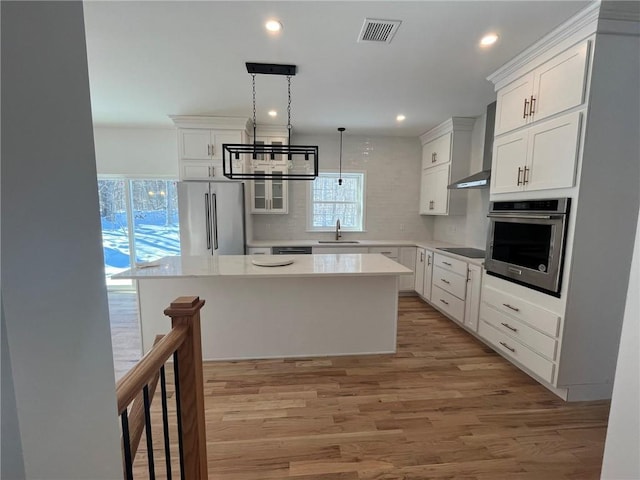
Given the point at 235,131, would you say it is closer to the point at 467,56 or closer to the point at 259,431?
the point at 467,56

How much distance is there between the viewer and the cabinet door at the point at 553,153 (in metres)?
1.98

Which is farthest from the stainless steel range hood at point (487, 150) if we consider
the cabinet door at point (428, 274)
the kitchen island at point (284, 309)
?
the kitchen island at point (284, 309)

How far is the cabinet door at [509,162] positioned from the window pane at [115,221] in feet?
17.6

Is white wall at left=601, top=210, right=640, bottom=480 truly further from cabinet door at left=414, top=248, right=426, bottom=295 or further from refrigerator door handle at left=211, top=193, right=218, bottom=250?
refrigerator door handle at left=211, top=193, right=218, bottom=250

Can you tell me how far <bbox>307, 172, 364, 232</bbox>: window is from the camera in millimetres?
→ 4992

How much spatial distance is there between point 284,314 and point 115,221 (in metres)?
3.91

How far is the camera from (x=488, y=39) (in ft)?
7.06

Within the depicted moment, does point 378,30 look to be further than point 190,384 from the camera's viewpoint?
Yes

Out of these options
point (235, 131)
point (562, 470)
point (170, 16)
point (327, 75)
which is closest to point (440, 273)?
point (562, 470)

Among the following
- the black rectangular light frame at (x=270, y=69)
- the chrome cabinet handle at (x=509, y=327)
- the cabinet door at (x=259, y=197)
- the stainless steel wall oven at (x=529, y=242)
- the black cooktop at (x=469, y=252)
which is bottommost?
the chrome cabinet handle at (x=509, y=327)

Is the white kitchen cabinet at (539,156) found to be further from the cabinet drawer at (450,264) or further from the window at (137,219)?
the window at (137,219)

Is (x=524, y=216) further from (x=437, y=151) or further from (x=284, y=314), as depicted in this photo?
(x=437, y=151)

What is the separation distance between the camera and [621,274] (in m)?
2.06


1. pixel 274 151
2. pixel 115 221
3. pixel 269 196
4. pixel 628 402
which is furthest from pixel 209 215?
pixel 628 402
